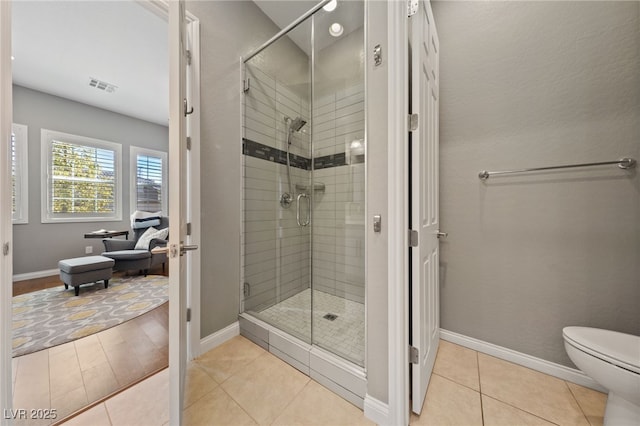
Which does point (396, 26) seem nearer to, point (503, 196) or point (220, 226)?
point (503, 196)

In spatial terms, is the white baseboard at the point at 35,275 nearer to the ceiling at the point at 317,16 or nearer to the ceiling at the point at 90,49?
the ceiling at the point at 90,49

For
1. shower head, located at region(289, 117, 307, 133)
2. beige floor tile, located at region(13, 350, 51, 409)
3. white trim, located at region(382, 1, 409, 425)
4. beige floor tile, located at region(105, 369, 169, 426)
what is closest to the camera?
white trim, located at region(382, 1, 409, 425)

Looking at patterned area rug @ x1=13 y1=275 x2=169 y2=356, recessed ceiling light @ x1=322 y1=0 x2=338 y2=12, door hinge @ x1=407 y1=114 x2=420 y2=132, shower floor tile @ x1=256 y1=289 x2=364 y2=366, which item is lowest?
patterned area rug @ x1=13 y1=275 x2=169 y2=356

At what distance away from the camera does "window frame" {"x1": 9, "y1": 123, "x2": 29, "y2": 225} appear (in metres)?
3.44

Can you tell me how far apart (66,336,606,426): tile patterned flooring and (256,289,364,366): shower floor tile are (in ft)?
0.75

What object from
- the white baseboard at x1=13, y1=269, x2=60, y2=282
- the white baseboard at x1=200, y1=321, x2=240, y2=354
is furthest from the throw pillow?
the white baseboard at x1=200, y1=321, x2=240, y2=354

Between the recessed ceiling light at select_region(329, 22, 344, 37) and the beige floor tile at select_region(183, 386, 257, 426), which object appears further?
the recessed ceiling light at select_region(329, 22, 344, 37)

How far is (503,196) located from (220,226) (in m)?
2.06

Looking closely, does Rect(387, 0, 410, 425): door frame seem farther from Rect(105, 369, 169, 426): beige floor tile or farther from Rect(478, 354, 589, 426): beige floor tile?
Rect(105, 369, 169, 426): beige floor tile

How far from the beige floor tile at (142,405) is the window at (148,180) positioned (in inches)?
168

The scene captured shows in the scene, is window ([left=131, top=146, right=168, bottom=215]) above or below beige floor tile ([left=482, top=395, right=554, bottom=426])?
above

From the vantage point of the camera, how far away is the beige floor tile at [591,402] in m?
1.17

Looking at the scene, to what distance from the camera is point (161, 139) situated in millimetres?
5000

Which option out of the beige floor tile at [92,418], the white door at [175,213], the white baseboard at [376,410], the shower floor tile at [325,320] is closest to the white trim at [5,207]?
the beige floor tile at [92,418]
